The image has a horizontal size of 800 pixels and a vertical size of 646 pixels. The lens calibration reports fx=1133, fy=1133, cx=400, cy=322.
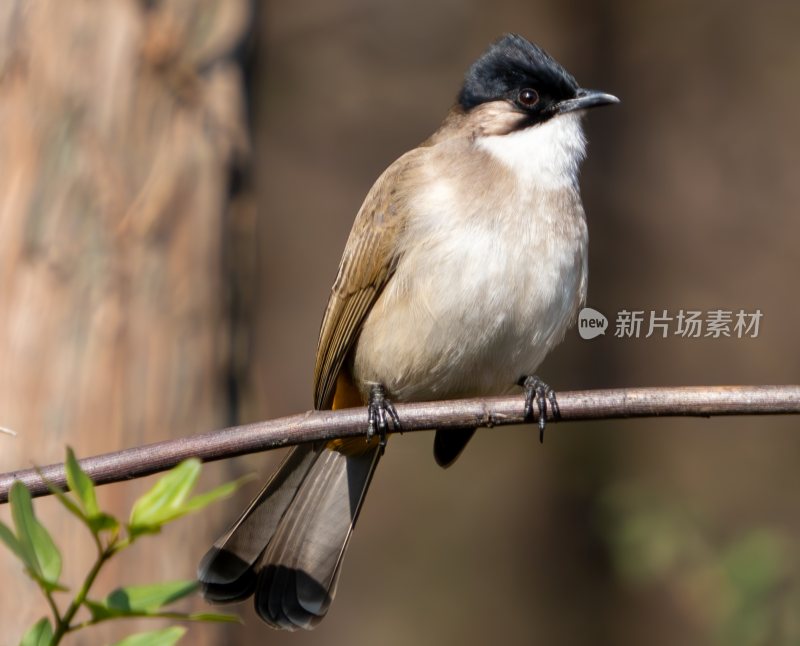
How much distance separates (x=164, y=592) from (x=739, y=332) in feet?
25.6

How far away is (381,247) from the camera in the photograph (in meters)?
3.06

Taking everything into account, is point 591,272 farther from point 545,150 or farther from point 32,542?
point 32,542

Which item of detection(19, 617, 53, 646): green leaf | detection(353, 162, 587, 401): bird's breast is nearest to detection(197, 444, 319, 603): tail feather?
detection(353, 162, 587, 401): bird's breast

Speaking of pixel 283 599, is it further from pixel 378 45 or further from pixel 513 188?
pixel 378 45

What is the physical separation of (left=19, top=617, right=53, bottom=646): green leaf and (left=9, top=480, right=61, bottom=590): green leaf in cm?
9

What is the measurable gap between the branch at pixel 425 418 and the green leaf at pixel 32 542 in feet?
2.02

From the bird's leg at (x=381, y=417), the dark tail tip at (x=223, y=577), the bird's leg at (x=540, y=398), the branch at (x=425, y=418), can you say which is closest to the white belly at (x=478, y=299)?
the bird's leg at (x=540, y=398)

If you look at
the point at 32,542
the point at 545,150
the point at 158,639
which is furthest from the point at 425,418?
the point at 32,542

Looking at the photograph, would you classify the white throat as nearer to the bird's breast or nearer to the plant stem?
the bird's breast

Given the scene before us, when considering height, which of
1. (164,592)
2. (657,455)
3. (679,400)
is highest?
(164,592)

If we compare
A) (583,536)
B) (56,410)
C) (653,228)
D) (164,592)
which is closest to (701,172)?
(653,228)

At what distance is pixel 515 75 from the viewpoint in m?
3.20

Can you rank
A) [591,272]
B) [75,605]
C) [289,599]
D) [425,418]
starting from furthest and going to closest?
[591,272], [289,599], [425,418], [75,605]

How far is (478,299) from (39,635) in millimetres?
1798
